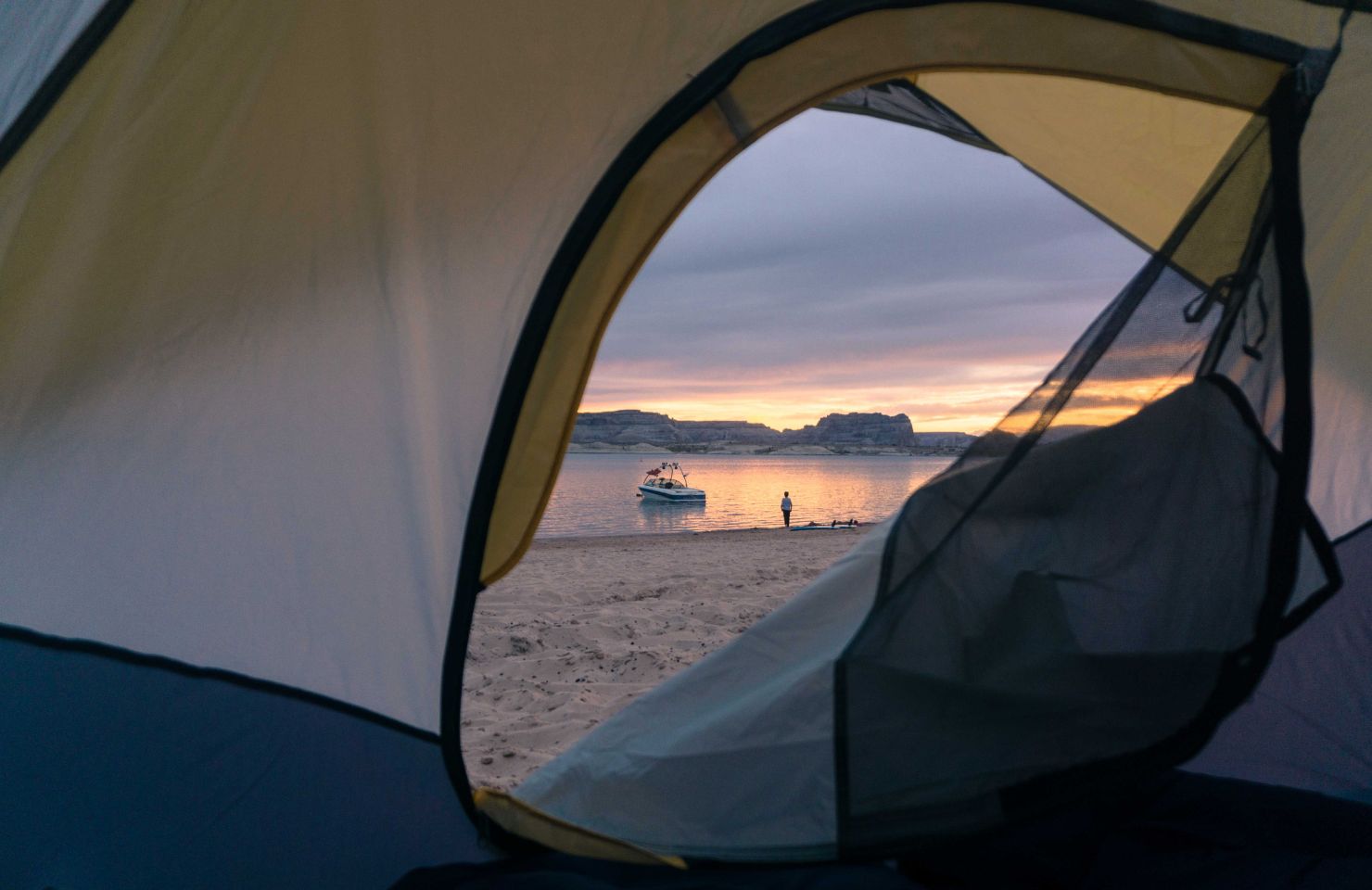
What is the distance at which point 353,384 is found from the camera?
172 cm

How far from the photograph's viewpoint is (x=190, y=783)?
5.42 ft

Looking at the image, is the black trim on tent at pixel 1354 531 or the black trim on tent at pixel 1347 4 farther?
the black trim on tent at pixel 1354 531

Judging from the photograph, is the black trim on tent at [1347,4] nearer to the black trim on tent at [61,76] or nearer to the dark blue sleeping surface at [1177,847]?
the dark blue sleeping surface at [1177,847]

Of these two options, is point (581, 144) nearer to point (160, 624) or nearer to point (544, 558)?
point (160, 624)

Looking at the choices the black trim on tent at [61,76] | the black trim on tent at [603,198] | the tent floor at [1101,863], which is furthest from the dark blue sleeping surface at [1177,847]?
the black trim on tent at [61,76]

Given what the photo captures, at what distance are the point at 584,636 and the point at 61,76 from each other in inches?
152

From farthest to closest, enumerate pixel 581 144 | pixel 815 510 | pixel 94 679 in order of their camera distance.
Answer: pixel 815 510, pixel 581 144, pixel 94 679

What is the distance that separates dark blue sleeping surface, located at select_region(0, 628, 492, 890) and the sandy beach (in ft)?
3.33

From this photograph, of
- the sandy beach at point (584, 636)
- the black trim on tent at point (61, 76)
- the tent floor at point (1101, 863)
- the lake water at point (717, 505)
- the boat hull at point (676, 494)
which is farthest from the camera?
the boat hull at point (676, 494)

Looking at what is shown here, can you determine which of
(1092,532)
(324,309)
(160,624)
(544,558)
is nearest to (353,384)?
(324,309)

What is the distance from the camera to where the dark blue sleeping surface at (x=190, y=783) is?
1.59m

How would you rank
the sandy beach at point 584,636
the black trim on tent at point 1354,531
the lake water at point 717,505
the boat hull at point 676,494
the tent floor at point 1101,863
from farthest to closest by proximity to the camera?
the boat hull at point 676,494, the lake water at point 717,505, the sandy beach at point 584,636, the black trim on tent at point 1354,531, the tent floor at point 1101,863

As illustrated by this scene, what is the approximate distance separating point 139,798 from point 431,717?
558 millimetres

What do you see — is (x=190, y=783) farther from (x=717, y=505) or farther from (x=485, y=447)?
(x=717, y=505)
